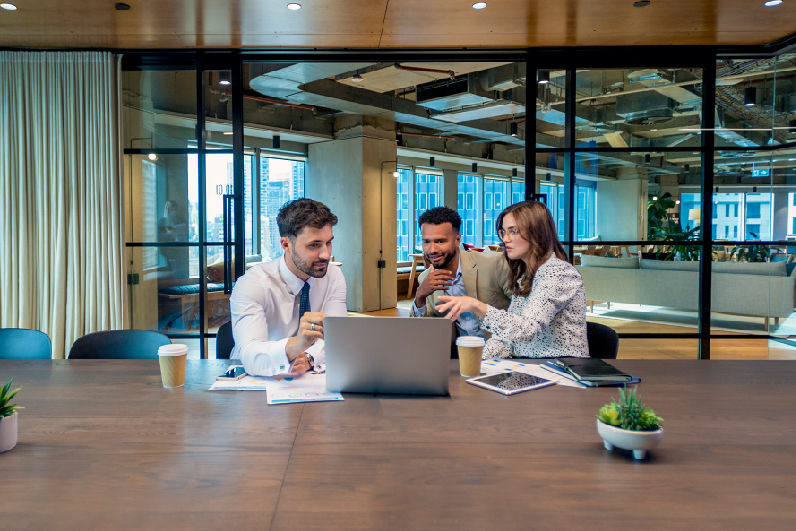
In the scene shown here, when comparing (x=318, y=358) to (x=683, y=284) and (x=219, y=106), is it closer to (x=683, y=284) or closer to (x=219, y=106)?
(x=219, y=106)

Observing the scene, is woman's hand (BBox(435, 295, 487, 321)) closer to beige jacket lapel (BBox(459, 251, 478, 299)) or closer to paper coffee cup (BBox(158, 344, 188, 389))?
beige jacket lapel (BBox(459, 251, 478, 299))

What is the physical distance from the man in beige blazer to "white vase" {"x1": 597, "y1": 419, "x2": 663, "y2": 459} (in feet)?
4.93

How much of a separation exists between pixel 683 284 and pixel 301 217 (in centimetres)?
314

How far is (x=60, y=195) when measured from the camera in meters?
3.81

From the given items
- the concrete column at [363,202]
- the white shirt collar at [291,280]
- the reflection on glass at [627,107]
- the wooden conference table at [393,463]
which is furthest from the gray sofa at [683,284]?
the concrete column at [363,202]

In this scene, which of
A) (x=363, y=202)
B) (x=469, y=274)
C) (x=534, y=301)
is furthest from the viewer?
(x=363, y=202)

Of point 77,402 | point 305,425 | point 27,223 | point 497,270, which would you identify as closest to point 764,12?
point 497,270

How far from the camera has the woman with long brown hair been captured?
210 cm

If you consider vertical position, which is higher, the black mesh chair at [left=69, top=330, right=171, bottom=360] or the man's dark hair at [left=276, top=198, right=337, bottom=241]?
the man's dark hair at [left=276, top=198, right=337, bottom=241]

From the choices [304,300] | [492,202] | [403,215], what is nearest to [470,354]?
[304,300]

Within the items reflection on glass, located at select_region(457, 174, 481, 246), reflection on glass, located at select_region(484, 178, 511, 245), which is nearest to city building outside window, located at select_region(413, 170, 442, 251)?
reflection on glass, located at select_region(457, 174, 481, 246)

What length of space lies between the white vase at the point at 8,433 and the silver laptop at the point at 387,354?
0.76 meters

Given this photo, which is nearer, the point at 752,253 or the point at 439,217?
the point at 439,217

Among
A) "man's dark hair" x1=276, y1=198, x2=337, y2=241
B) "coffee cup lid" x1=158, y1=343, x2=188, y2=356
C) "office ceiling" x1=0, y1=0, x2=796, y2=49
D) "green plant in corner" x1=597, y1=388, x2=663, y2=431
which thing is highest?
"office ceiling" x1=0, y1=0, x2=796, y2=49
